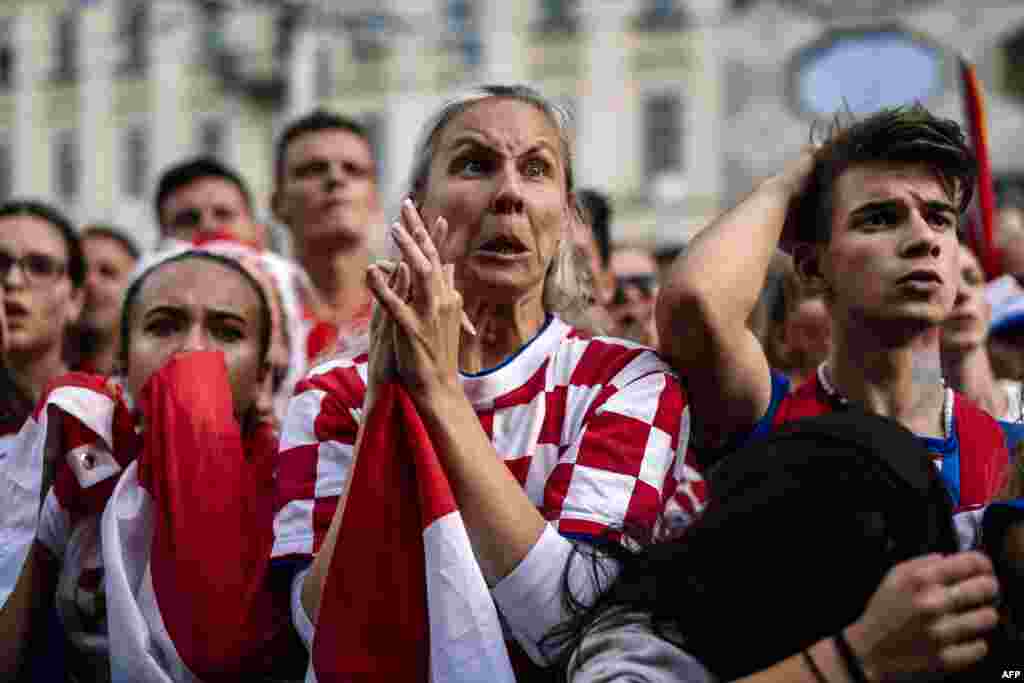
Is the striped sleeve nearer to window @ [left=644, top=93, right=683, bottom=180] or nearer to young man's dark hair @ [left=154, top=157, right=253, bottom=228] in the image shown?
young man's dark hair @ [left=154, top=157, right=253, bottom=228]

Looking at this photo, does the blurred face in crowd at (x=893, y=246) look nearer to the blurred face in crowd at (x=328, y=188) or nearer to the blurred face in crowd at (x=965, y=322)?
the blurred face in crowd at (x=965, y=322)

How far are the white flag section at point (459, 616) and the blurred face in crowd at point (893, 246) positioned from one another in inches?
39.1

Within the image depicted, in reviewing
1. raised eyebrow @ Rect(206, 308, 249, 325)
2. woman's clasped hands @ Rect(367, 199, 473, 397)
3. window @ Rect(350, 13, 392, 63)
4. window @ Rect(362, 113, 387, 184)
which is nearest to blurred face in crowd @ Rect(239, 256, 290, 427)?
raised eyebrow @ Rect(206, 308, 249, 325)

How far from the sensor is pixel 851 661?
1808 millimetres

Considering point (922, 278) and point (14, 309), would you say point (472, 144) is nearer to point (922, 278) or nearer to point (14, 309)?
point (922, 278)

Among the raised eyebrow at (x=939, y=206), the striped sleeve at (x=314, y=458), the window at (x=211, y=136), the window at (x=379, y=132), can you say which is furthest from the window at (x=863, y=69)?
the striped sleeve at (x=314, y=458)

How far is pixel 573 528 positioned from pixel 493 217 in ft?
2.17

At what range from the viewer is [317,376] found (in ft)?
8.89

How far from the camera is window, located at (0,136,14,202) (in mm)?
29859

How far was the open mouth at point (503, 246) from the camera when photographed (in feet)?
8.60

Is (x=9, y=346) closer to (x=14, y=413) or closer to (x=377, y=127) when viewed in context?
(x=14, y=413)

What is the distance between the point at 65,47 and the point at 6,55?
62.1 inches

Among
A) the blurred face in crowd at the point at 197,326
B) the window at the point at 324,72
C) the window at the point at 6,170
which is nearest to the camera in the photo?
the blurred face in crowd at the point at 197,326

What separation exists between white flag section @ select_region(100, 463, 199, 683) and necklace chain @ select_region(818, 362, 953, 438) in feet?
4.65
